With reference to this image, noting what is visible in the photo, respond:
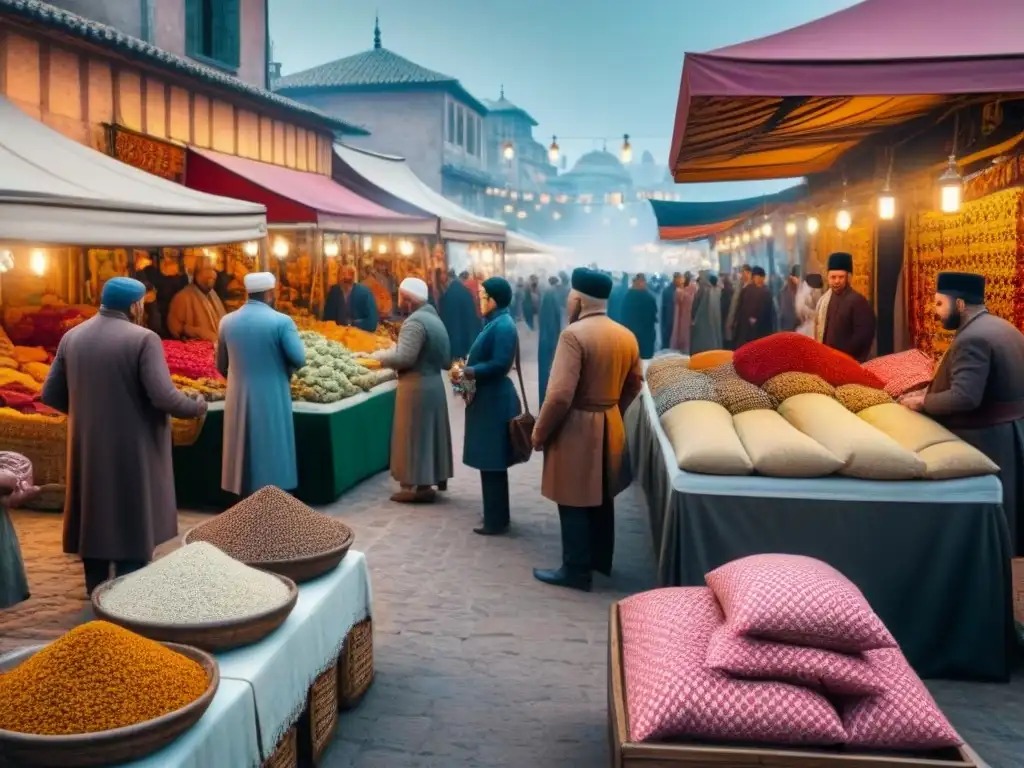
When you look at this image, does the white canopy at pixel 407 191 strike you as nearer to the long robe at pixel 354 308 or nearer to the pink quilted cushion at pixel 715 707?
the long robe at pixel 354 308

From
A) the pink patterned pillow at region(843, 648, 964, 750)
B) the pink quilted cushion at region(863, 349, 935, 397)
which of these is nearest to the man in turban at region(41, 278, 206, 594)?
the pink patterned pillow at region(843, 648, 964, 750)

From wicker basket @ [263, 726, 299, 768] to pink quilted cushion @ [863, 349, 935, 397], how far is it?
4553mm

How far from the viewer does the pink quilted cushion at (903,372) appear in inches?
253

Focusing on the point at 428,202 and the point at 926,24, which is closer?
the point at 926,24

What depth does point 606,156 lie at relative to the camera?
410ft

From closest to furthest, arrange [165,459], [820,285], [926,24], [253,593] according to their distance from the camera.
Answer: [253,593], [926,24], [165,459], [820,285]

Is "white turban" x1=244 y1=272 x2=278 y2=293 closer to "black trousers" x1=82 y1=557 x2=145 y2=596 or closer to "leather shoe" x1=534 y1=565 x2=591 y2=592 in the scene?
"black trousers" x1=82 y1=557 x2=145 y2=596

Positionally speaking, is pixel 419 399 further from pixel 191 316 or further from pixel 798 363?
pixel 191 316

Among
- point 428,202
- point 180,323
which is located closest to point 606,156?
point 428,202

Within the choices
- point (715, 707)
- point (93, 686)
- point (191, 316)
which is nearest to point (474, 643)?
point (715, 707)

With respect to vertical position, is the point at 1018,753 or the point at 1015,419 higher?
the point at 1015,419

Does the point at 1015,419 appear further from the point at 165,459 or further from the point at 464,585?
the point at 165,459

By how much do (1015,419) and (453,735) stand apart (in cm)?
340

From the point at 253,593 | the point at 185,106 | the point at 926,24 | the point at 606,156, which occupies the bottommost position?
the point at 253,593
